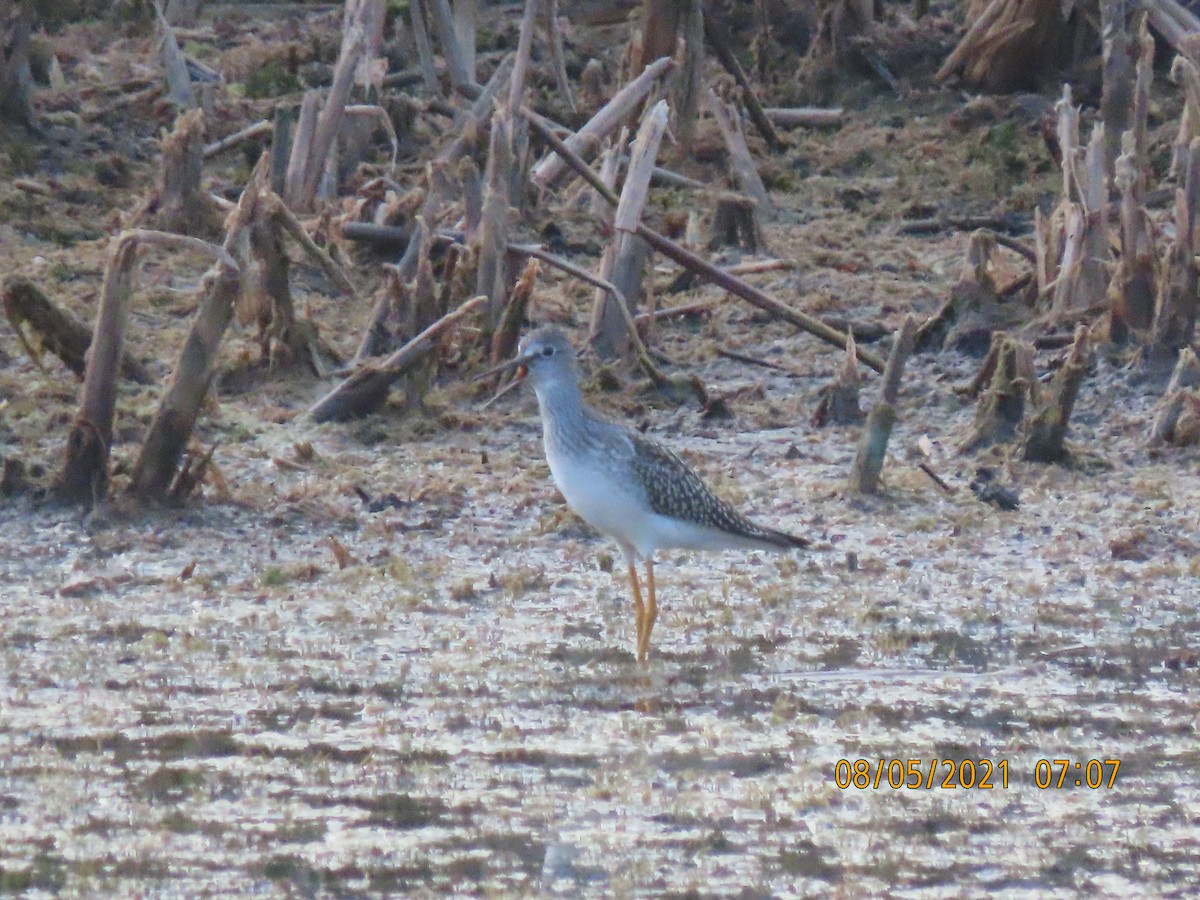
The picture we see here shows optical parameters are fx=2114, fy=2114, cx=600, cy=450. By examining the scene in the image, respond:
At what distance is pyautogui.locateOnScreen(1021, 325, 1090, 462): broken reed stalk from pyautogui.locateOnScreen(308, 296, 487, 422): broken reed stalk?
2484mm

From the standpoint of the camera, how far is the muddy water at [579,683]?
17.3ft

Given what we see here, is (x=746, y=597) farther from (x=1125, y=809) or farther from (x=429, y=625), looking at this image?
(x=1125, y=809)

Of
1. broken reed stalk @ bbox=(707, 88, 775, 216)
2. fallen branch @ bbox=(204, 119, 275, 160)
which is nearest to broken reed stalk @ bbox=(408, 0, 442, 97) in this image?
fallen branch @ bbox=(204, 119, 275, 160)

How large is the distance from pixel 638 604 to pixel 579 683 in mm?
770

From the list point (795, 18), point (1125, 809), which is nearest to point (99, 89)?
point (795, 18)

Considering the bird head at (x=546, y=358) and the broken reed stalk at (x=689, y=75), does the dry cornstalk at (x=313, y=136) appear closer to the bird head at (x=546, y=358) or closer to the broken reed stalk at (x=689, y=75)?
the broken reed stalk at (x=689, y=75)

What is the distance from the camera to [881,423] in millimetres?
8766

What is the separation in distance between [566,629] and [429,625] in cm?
49

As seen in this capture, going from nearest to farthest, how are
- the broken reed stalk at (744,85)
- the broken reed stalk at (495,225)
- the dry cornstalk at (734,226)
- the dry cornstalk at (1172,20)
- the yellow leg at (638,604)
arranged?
the yellow leg at (638,604)
the broken reed stalk at (495,225)
the dry cornstalk at (734,226)
the dry cornstalk at (1172,20)
the broken reed stalk at (744,85)

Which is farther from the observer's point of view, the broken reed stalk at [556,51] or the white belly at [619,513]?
the broken reed stalk at [556,51]

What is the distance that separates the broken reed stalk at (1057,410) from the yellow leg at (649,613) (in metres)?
2.22

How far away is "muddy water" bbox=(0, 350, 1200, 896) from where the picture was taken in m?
5.26

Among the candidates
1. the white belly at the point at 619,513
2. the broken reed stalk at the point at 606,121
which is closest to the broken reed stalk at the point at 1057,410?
the white belly at the point at 619,513
